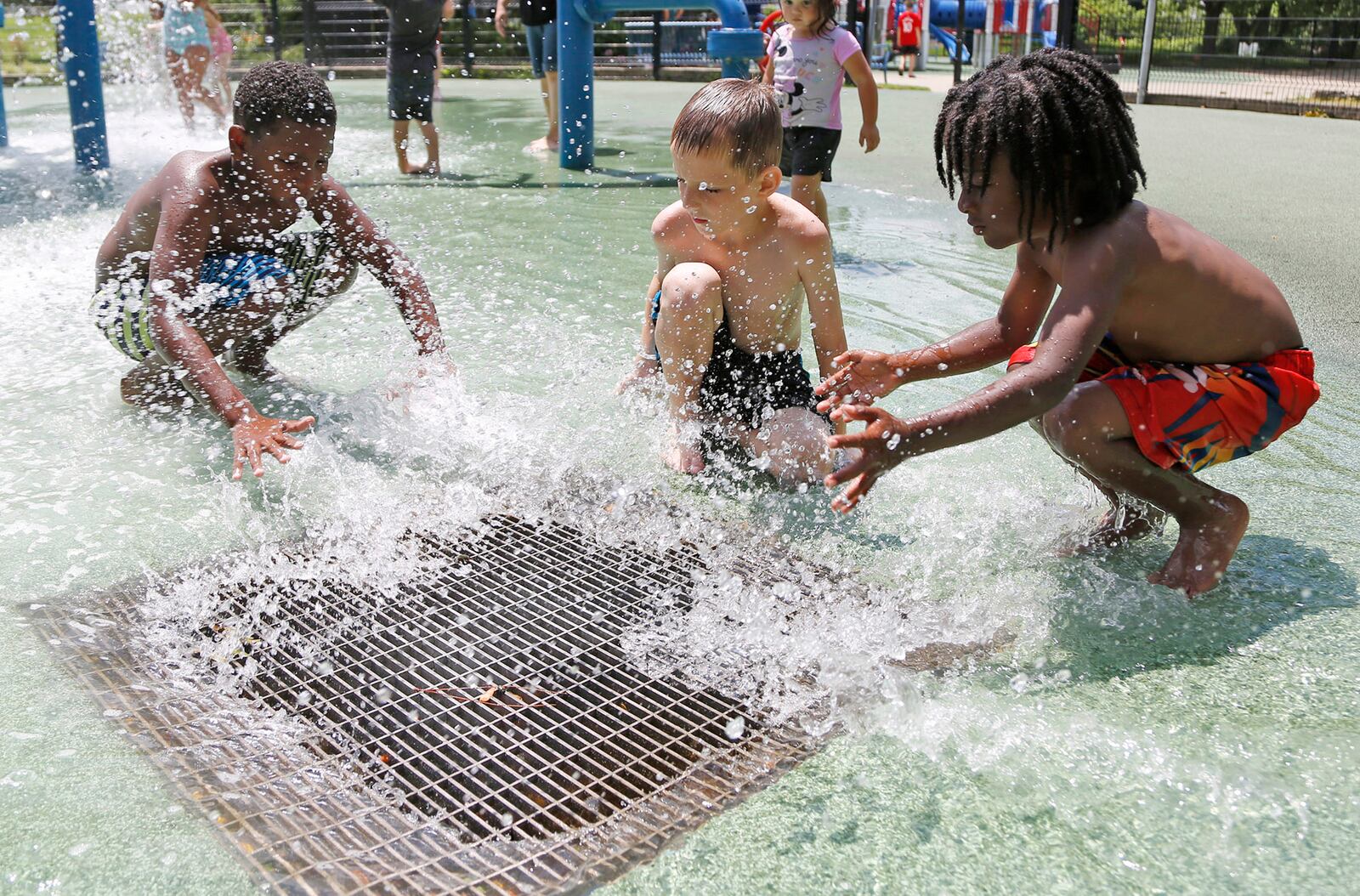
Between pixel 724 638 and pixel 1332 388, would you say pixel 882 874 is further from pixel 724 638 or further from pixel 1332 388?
pixel 1332 388

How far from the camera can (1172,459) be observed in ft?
7.65

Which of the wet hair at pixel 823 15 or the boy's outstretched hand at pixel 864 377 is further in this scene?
the wet hair at pixel 823 15

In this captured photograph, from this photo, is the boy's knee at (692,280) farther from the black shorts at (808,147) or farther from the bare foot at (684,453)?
the black shorts at (808,147)

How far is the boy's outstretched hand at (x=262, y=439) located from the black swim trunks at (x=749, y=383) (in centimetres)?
107

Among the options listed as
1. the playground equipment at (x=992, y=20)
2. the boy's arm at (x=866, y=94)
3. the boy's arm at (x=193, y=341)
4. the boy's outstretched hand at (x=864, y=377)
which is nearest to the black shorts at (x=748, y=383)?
the boy's outstretched hand at (x=864, y=377)

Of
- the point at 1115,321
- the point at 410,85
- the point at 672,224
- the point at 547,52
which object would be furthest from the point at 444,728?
the point at 547,52

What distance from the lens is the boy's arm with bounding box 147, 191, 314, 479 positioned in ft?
8.52

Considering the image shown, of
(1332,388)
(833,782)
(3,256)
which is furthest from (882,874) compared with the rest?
(3,256)

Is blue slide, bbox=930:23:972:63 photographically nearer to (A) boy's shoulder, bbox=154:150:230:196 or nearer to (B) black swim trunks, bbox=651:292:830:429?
(B) black swim trunks, bbox=651:292:830:429

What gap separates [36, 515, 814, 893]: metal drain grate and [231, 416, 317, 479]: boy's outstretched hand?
0.32 meters

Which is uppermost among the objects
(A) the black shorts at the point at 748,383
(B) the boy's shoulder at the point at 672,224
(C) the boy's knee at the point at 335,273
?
(B) the boy's shoulder at the point at 672,224

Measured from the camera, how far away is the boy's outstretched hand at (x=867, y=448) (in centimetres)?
197

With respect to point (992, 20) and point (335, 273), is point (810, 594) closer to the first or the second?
point (335, 273)

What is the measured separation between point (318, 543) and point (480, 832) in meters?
1.08
